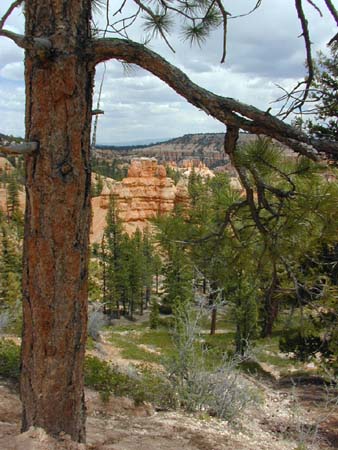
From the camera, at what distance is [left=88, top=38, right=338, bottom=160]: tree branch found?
2197mm

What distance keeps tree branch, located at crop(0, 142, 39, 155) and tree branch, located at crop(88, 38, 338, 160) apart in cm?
56

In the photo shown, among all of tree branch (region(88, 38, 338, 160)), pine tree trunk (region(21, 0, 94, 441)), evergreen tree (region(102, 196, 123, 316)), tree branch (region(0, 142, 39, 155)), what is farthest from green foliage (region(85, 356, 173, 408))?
evergreen tree (region(102, 196, 123, 316))

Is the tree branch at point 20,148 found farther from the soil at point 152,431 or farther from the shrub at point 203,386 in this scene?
the shrub at point 203,386

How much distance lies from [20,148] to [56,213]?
1.22ft

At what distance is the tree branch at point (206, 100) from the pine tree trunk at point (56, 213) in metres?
0.14

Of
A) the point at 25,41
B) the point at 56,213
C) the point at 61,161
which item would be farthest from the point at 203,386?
the point at 25,41

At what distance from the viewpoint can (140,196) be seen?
6138cm

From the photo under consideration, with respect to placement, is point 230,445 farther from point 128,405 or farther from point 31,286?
point 31,286

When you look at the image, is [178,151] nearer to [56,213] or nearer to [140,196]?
[140,196]

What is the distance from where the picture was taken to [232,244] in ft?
10.4

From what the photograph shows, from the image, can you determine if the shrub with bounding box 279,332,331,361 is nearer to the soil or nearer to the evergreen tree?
the soil

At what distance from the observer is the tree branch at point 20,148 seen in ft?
6.47

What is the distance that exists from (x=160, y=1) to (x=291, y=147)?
1451 millimetres

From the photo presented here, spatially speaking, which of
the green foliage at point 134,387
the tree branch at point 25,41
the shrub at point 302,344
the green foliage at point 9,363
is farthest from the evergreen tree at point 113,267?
the tree branch at point 25,41
